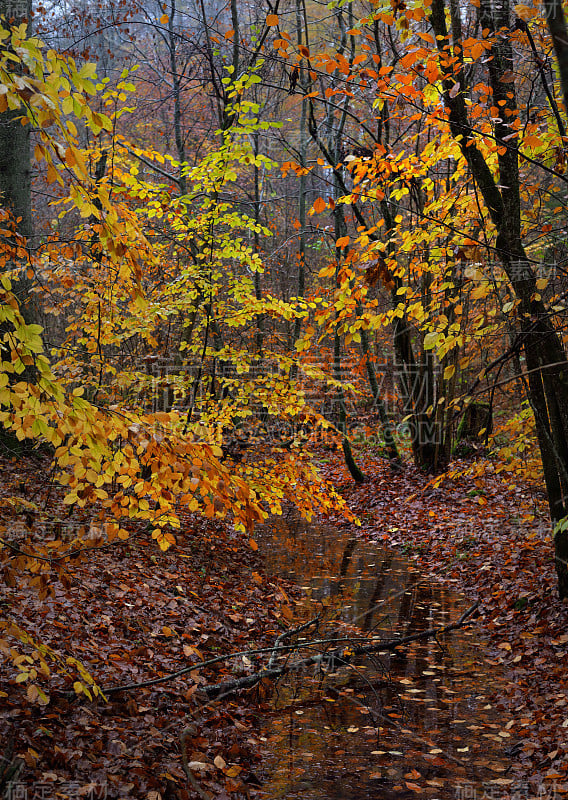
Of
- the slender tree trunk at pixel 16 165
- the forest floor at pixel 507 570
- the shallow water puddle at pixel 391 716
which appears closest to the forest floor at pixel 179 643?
the forest floor at pixel 507 570

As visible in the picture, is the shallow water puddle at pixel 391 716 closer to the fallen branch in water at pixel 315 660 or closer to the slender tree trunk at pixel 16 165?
the fallen branch in water at pixel 315 660

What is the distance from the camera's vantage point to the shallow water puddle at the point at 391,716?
3.97 m

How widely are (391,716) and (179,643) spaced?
2.05m

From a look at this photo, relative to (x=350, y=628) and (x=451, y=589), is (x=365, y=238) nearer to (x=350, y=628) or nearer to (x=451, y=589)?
Answer: (x=350, y=628)

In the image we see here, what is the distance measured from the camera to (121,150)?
637 centimetres

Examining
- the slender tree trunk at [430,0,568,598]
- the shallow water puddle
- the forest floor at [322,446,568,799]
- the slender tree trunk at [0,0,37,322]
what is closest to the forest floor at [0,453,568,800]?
the forest floor at [322,446,568,799]

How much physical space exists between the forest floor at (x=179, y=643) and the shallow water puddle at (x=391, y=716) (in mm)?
176

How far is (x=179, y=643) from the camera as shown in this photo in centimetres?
570

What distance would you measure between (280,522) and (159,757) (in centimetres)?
939

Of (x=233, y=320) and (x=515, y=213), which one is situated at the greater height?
(x=515, y=213)

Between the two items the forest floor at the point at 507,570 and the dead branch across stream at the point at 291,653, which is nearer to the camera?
the forest floor at the point at 507,570

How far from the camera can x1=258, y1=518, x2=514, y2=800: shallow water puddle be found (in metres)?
3.97

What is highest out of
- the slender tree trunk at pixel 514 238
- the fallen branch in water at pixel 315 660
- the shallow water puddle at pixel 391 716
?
the slender tree trunk at pixel 514 238

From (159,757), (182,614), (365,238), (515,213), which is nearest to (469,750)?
(159,757)
